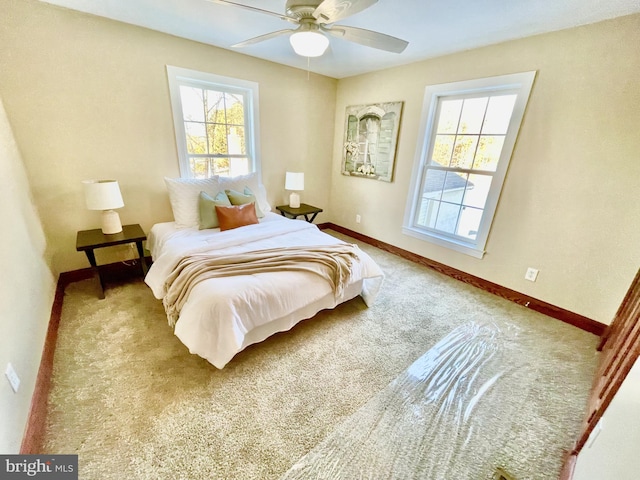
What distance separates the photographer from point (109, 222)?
232cm

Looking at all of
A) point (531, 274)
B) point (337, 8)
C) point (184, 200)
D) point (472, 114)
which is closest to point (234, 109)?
point (184, 200)

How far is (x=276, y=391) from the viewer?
1.49 m

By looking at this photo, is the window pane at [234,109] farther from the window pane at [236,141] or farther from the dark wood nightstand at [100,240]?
the dark wood nightstand at [100,240]

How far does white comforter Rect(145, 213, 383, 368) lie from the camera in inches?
57.9

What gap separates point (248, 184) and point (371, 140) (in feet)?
5.93

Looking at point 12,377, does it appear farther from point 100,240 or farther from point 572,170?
point 572,170

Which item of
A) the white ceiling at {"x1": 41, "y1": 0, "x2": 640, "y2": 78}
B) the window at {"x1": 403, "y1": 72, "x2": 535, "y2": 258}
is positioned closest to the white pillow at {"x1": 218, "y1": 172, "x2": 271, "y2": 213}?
the white ceiling at {"x1": 41, "y1": 0, "x2": 640, "y2": 78}

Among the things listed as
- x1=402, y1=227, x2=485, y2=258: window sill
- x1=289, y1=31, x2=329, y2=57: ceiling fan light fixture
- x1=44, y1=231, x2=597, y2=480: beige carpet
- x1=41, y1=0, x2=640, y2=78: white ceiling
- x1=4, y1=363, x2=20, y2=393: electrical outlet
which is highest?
x1=41, y1=0, x2=640, y2=78: white ceiling

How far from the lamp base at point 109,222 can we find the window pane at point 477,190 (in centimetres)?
357

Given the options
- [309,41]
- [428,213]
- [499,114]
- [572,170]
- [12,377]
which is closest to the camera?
[12,377]

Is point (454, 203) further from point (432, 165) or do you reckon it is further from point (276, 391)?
point (276, 391)

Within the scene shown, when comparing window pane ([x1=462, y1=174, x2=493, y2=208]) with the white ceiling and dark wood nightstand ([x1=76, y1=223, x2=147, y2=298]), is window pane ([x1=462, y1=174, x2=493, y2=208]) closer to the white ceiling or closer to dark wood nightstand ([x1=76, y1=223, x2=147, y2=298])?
the white ceiling

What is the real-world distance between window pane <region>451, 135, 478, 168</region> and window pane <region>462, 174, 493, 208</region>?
17 centimetres

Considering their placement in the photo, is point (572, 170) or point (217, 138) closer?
point (572, 170)
